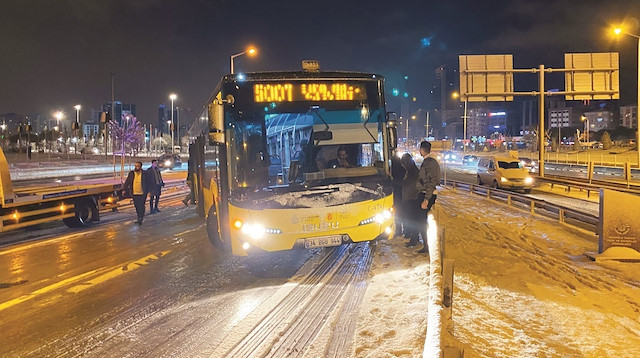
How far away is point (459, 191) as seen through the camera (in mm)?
26062

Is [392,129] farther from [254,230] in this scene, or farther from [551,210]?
[551,210]

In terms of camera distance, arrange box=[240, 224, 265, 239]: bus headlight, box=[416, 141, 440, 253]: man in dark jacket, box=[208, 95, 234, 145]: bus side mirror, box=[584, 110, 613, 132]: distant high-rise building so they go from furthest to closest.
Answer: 1. box=[584, 110, 613, 132]: distant high-rise building
2. box=[416, 141, 440, 253]: man in dark jacket
3. box=[208, 95, 234, 145]: bus side mirror
4. box=[240, 224, 265, 239]: bus headlight

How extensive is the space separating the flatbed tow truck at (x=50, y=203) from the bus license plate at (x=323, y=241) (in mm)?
8339

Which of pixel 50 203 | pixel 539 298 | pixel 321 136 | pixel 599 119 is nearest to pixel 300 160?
pixel 321 136

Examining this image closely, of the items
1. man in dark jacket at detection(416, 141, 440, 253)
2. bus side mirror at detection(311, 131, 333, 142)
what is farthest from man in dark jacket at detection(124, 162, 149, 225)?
man in dark jacket at detection(416, 141, 440, 253)

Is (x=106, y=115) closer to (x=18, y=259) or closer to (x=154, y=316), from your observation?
(x=18, y=259)

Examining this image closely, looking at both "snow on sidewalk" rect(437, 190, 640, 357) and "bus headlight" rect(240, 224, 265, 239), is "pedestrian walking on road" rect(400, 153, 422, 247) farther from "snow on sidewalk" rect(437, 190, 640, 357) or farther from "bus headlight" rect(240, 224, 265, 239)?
"bus headlight" rect(240, 224, 265, 239)

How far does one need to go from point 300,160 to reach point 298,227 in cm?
112

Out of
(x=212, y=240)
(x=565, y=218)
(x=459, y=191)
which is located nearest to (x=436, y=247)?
(x=212, y=240)

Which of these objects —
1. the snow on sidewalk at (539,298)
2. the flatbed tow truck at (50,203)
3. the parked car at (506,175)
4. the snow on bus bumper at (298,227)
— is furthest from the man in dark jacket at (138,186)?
the parked car at (506,175)

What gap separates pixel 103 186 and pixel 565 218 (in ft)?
48.6

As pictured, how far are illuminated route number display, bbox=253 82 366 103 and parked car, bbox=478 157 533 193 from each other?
790 inches

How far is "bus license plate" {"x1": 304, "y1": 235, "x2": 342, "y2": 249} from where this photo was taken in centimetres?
751

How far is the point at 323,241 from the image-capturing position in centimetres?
757
